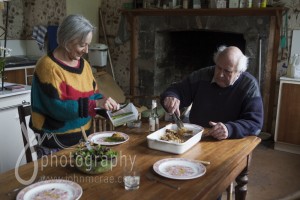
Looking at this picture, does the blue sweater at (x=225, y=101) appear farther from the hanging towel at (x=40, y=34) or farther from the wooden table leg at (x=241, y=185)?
the hanging towel at (x=40, y=34)

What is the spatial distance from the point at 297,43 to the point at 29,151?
3.00 m

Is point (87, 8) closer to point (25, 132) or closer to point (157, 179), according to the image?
point (25, 132)

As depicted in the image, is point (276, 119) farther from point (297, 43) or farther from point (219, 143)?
point (219, 143)

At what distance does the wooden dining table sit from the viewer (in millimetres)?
1191

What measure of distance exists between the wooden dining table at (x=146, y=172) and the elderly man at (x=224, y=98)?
81 millimetres

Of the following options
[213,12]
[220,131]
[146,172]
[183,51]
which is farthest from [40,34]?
[146,172]

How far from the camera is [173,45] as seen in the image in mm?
4773

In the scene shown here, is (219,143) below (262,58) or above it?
below

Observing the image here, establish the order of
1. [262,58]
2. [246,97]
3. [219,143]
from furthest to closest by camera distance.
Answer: [262,58] < [246,97] < [219,143]

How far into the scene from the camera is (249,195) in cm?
264

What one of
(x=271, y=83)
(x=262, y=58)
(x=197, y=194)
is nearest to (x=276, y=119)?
(x=271, y=83)

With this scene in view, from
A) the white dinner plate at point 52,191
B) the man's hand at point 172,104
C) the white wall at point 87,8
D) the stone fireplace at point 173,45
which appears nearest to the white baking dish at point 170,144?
the man's hand at point 172,104

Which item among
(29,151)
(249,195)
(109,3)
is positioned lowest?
(249,195)

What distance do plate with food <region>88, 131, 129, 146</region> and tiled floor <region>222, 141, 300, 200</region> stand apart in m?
1.22
